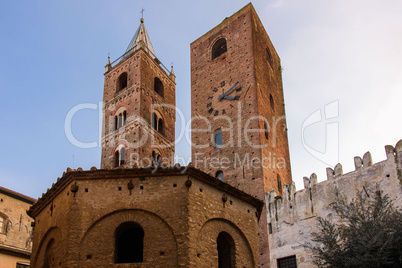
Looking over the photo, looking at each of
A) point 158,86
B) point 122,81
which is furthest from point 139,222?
point 158,86

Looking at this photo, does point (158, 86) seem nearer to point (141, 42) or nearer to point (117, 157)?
point (141, 42)

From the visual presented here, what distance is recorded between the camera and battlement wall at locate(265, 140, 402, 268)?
57.8 ft

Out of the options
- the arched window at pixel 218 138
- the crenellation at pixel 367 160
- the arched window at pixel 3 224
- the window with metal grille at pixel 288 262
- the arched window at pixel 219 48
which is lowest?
the window with metal grille at pixel 288 262

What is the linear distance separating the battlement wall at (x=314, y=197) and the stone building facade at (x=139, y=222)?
6.53 metres

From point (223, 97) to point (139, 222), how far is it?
46.0 ft

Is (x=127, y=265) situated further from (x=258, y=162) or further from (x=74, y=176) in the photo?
(x=258, y=162)

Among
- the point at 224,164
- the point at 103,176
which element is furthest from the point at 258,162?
the point at 103,176

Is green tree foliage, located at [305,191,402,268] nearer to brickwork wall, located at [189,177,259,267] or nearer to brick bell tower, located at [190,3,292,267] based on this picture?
brickwork wall, located at [189,177,259,267]

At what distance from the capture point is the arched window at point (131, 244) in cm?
1175

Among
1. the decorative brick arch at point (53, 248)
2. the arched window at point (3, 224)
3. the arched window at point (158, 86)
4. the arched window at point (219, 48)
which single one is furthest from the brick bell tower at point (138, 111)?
the decorative brick arch at point (53, 248)

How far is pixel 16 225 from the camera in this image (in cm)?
2117

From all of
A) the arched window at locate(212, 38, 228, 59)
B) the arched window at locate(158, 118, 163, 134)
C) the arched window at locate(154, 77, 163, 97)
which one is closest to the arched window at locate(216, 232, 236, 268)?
the arched window at locate(212, 38, 228, 59)

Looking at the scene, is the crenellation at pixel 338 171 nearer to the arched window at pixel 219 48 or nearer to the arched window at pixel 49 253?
the arched window at pixel 219 48

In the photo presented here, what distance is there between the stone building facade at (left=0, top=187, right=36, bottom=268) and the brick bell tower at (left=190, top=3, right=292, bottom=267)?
8496 millimetres
